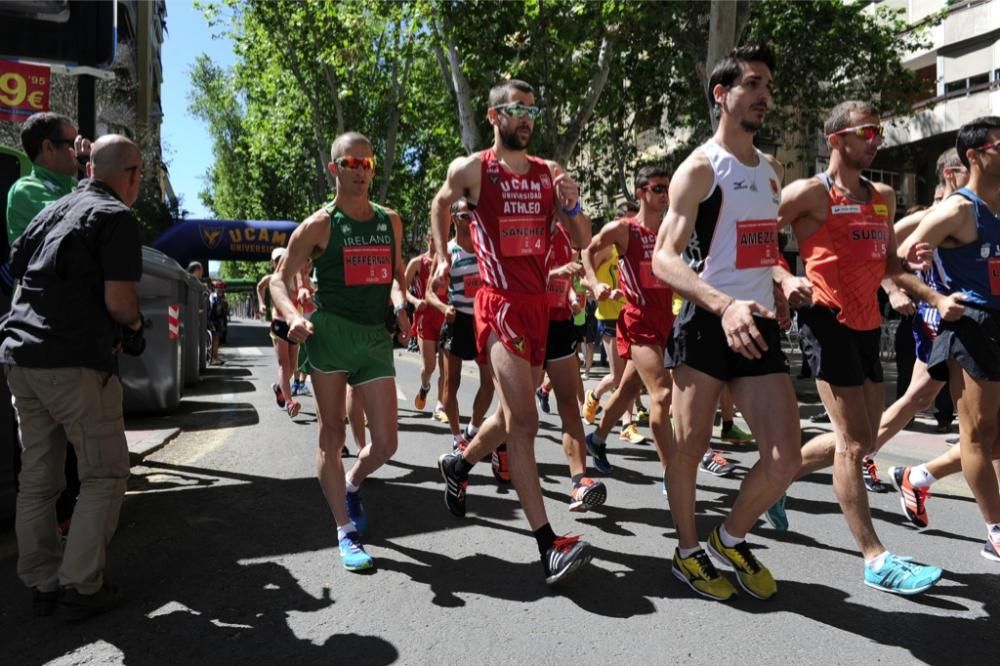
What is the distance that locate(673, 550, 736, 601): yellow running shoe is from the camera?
3.49 meters

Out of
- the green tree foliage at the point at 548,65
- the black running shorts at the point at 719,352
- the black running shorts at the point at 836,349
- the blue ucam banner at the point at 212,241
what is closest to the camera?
the black running shorts at the point at 719,352

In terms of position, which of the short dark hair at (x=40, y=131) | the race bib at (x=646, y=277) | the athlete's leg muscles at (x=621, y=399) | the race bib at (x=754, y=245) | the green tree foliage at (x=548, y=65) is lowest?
the athlete's leg muscles at (x=621, y=399)

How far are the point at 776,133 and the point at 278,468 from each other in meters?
19.2

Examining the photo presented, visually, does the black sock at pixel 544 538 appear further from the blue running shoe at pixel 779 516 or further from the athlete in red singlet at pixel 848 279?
the blue running shoe at pixel 779 516

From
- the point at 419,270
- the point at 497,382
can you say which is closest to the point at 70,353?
the point at 497,382

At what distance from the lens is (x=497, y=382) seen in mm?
3924

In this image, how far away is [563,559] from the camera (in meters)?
3.56

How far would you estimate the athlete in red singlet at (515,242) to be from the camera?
152 inches

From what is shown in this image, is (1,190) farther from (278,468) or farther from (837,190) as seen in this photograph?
(837,190)

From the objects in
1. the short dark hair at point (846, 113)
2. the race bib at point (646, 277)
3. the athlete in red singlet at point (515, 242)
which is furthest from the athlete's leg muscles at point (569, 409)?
the short dark hair at point (846, 113)

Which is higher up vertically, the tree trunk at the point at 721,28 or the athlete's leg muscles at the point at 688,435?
the tree trunk at the point at 721,28

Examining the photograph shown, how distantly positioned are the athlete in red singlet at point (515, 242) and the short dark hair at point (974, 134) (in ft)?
6.37

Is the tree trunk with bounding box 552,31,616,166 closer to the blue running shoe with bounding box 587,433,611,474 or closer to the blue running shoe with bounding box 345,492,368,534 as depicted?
the blue running shoe with bounding box 587,433,611,474

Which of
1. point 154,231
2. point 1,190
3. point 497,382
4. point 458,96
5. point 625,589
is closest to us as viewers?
point 625,589
